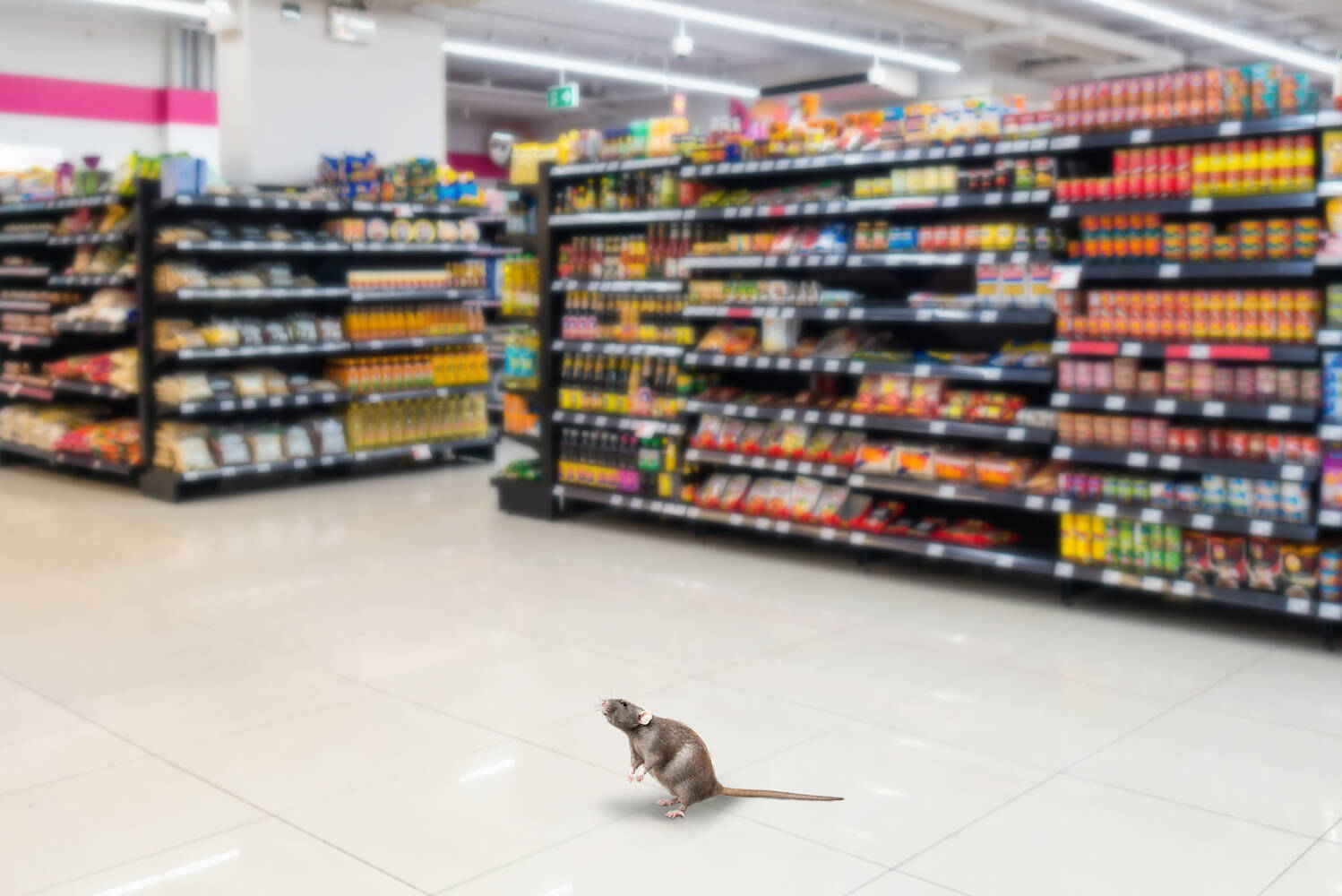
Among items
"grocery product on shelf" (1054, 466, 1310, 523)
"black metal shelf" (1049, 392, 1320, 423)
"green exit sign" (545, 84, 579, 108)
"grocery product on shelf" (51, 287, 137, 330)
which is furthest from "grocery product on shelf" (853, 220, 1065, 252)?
"green exit sign" (545, 84, 579, 108)

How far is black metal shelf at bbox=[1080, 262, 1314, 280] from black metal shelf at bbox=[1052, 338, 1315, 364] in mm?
290

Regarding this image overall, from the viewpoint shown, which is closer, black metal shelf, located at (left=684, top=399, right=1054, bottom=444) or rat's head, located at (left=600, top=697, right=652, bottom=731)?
rat's head, located at (left=600, top=697, right=652, bottom=731)

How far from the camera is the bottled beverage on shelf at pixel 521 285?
303 inches

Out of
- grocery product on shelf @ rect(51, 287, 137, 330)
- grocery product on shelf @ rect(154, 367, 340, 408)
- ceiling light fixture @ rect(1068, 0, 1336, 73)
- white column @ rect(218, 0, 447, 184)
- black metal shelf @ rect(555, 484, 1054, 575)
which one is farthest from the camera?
ceiling light fixture @ rect(1068, 0, 1336, 73)

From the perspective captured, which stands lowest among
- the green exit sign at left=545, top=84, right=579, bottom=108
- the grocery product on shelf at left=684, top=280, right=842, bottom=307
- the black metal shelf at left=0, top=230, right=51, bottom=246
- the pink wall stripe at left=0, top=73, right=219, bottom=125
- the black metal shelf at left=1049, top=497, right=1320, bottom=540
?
the black metal shelf at left=1049, top=497, right=1320, bottom=540

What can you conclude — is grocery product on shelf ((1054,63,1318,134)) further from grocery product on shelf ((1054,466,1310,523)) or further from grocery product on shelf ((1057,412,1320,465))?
grocery product on shelf ((1054,466,1310,523))

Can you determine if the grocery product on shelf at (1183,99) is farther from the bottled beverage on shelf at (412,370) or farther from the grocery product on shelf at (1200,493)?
the bottled beverage on shelf at (412,370)

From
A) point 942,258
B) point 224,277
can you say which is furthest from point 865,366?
point 224,277

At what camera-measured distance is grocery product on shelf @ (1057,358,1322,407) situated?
16.2ft

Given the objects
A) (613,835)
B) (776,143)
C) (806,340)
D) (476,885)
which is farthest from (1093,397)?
(476,885)

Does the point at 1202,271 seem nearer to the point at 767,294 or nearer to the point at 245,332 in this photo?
the point at 767,294

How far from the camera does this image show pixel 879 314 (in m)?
6.01

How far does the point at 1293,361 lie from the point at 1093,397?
80 cm

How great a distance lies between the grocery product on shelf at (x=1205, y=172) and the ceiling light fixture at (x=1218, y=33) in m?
7.27
